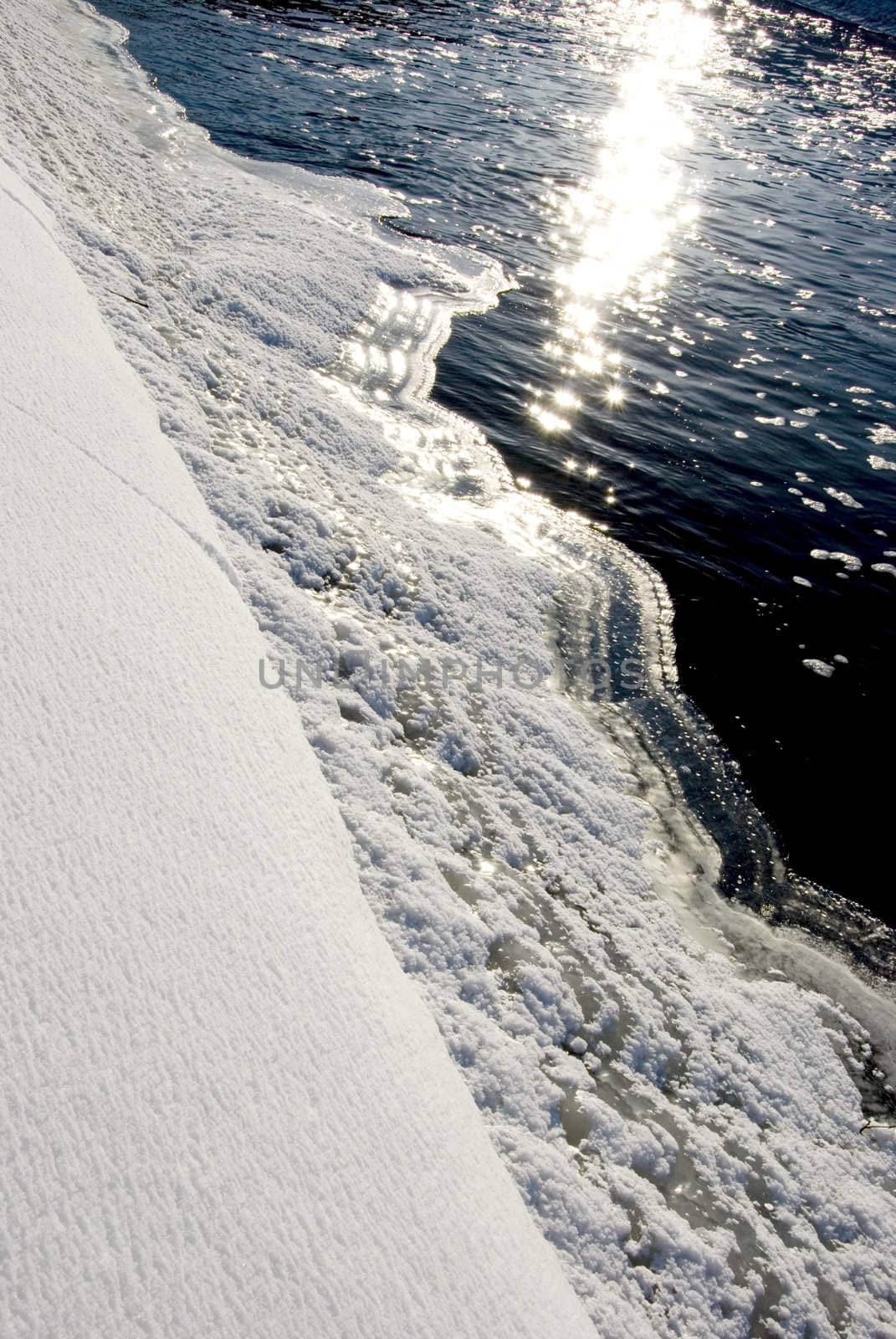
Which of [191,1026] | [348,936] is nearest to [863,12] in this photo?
[348,936]

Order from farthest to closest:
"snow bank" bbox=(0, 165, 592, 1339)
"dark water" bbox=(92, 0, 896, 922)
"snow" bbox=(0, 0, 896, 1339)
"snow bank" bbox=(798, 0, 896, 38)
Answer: "snow bank" bbox=(798, 0, 896, 38) → "dark water" bbox=(92, 0, 896, 922) → "snow" bbox=(0, 0, 896, 1339) → "snow bank" bbox=(0, 165, 592, 1339)

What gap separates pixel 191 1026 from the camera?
1567mm

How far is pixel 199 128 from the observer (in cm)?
1041

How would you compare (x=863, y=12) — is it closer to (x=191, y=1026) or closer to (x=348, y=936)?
(x=348, y=936)

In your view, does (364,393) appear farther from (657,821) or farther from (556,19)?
(556,19)

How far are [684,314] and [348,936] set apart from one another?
9.70 metres

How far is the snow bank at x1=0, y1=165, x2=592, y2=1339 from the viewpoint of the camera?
1.29 meters

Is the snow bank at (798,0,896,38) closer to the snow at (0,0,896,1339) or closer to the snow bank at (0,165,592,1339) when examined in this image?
the snow at (0,0,896,1339)

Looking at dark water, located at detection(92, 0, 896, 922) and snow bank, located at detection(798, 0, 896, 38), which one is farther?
snow bank, located at detection(798, 0, 896, 38)

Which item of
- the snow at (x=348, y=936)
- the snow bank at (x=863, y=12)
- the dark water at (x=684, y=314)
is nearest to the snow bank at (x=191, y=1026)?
the snow at (x=348, y=936)

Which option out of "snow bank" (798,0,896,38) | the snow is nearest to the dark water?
the snow

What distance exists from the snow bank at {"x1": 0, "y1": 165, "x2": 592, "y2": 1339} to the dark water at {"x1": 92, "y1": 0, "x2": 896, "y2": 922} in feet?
10.3

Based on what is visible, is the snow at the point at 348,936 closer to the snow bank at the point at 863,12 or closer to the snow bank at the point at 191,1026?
the snow bank at the point at 191,1026

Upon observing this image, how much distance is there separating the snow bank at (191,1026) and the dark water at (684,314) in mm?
3141
